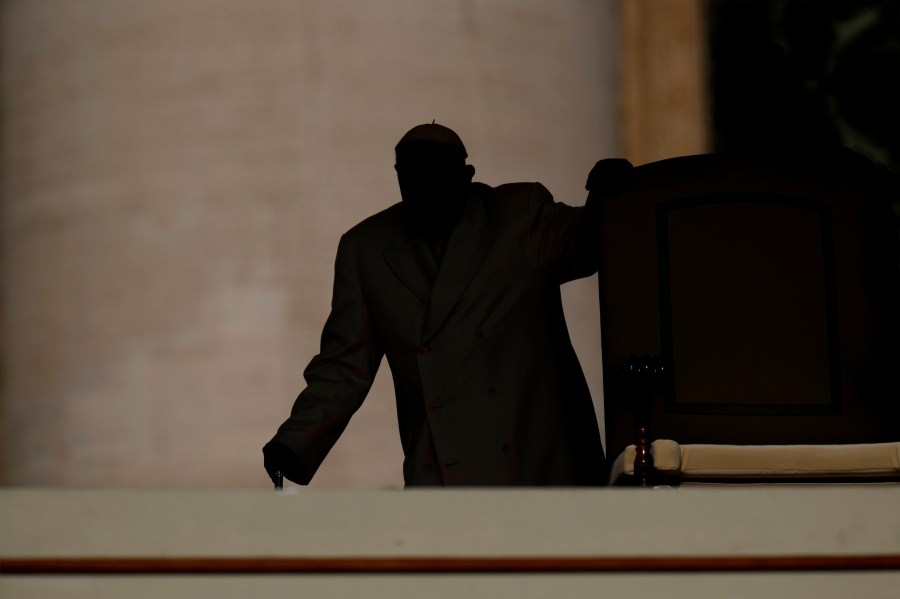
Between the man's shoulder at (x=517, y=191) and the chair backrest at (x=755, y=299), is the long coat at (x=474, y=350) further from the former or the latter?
the chair backrest at (x=755, y=299)

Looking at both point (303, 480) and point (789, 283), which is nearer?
point (303, 480)

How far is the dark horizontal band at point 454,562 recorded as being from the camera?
1752 mm

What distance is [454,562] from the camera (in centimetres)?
175

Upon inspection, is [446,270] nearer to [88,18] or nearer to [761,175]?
[761,175]

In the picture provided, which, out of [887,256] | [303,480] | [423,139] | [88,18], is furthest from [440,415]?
[88,18]

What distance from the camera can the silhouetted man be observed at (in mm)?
3361

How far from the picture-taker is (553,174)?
6.24 meters

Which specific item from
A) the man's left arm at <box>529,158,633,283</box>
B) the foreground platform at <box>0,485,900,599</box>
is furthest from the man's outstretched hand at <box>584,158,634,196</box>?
the foreground platform at <box>0,485,900,599</box>

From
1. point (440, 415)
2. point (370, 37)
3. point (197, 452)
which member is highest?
point (370, 37)

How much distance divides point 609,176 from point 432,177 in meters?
0.46

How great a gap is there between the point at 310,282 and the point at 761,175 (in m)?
2.73

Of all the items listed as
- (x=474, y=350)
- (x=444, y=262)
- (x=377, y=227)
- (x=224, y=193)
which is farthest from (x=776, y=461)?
(x=224, y=193)

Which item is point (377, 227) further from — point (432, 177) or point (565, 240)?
point (565, 240)

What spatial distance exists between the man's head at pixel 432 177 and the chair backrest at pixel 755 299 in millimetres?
402
